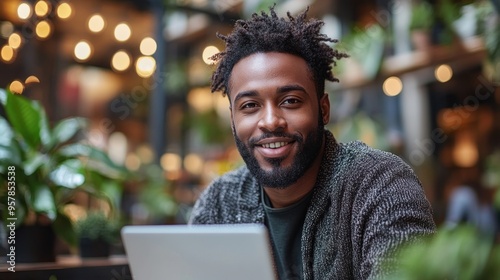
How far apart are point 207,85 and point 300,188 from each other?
2435mm

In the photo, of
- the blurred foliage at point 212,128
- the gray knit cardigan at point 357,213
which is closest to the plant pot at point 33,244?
the gray knit cardigan at point 357,213

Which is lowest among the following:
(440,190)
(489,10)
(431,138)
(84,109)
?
(440,190)

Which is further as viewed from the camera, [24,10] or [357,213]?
[24,10]

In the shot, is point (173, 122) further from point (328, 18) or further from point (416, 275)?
point (416, 275)

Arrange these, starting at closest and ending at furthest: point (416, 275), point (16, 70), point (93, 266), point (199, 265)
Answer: point (416, 275), point (199, 265), point (93, 266), point (16, 70)

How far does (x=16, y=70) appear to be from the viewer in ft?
12.3

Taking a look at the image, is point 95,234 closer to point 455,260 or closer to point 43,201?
point 43,201

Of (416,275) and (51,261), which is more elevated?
(416,275)

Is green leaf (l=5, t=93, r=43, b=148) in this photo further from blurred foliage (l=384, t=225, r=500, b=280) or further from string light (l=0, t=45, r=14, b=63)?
blurred foliage (l=384, t=225, r=500, b=280)

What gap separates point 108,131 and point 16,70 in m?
1.83

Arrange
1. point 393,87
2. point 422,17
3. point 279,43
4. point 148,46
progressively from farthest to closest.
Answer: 1. point 148,46
2. point 393,87
3. point 422,17
4. point 279,43

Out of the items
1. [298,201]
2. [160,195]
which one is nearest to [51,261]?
[298,201]

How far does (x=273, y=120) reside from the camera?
1619 mm

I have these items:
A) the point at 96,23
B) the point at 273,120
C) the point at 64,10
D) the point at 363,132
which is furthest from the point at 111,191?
the point at 96,23
